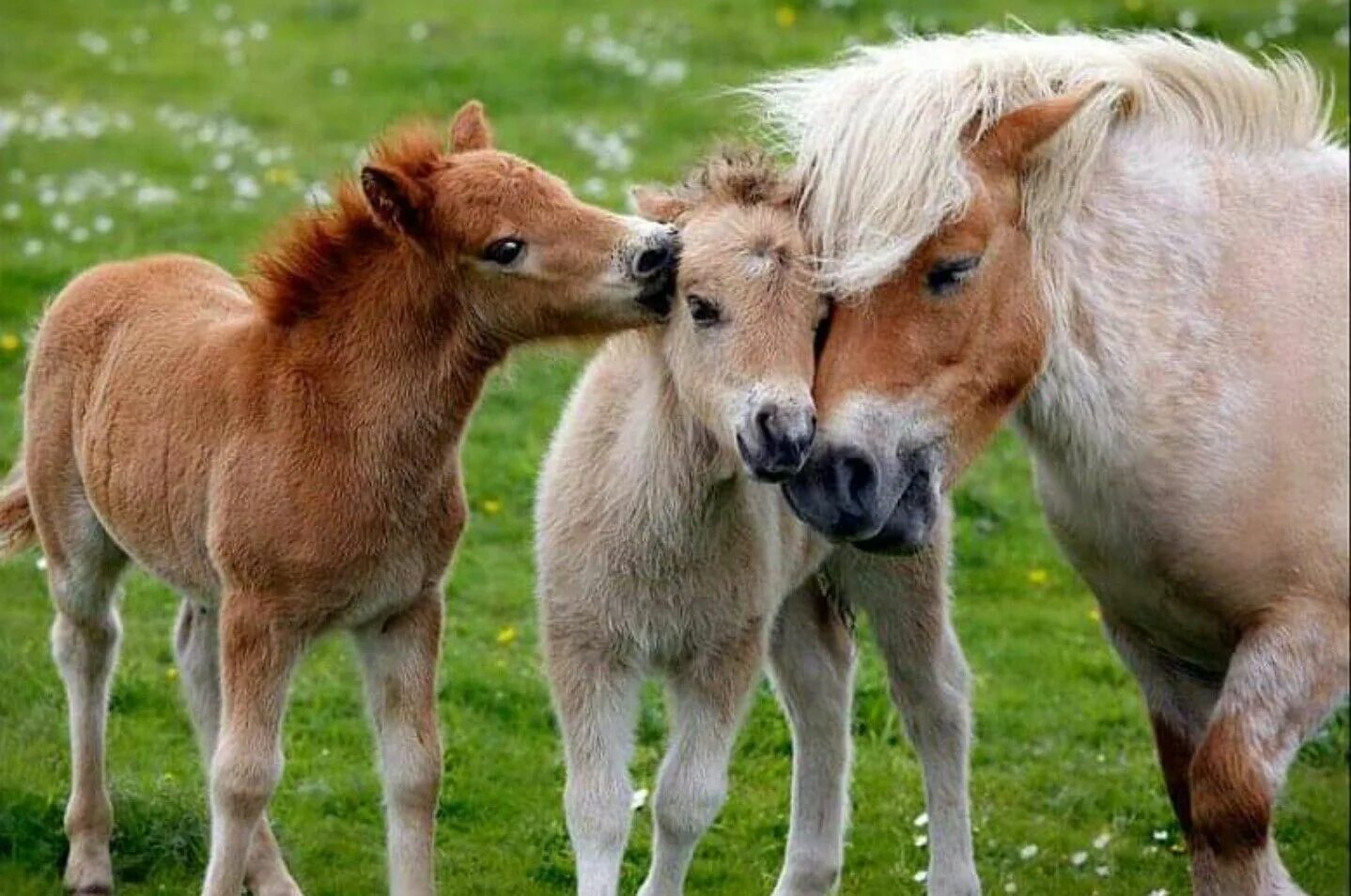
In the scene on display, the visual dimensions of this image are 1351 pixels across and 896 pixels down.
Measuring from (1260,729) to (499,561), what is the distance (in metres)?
4.69

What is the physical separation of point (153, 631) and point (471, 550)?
1548mm

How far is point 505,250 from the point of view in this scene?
225 inches

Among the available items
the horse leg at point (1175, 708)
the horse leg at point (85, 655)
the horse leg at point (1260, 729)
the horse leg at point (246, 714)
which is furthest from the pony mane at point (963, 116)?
the horse leg at point (85, 655)

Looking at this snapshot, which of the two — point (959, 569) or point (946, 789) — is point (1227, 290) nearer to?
point (946, 789)

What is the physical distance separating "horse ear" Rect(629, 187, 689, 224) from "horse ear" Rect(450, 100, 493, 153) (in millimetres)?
422

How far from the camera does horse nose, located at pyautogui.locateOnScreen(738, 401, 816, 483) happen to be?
532 centimetres

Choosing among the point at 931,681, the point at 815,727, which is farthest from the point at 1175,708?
the point at 815,727

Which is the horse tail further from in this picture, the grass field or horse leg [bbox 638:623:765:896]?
horse leg [bbox 638:623:765:896]

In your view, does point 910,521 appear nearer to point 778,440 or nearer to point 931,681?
point 778,440

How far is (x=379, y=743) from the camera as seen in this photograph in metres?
6.23

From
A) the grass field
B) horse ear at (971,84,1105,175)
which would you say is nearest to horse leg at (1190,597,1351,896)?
horse ear at (971,84,1105,175)

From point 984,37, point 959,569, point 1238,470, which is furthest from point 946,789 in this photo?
point 959,569

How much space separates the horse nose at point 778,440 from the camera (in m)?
5.32

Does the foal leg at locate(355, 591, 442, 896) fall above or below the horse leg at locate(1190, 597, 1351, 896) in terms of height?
below
